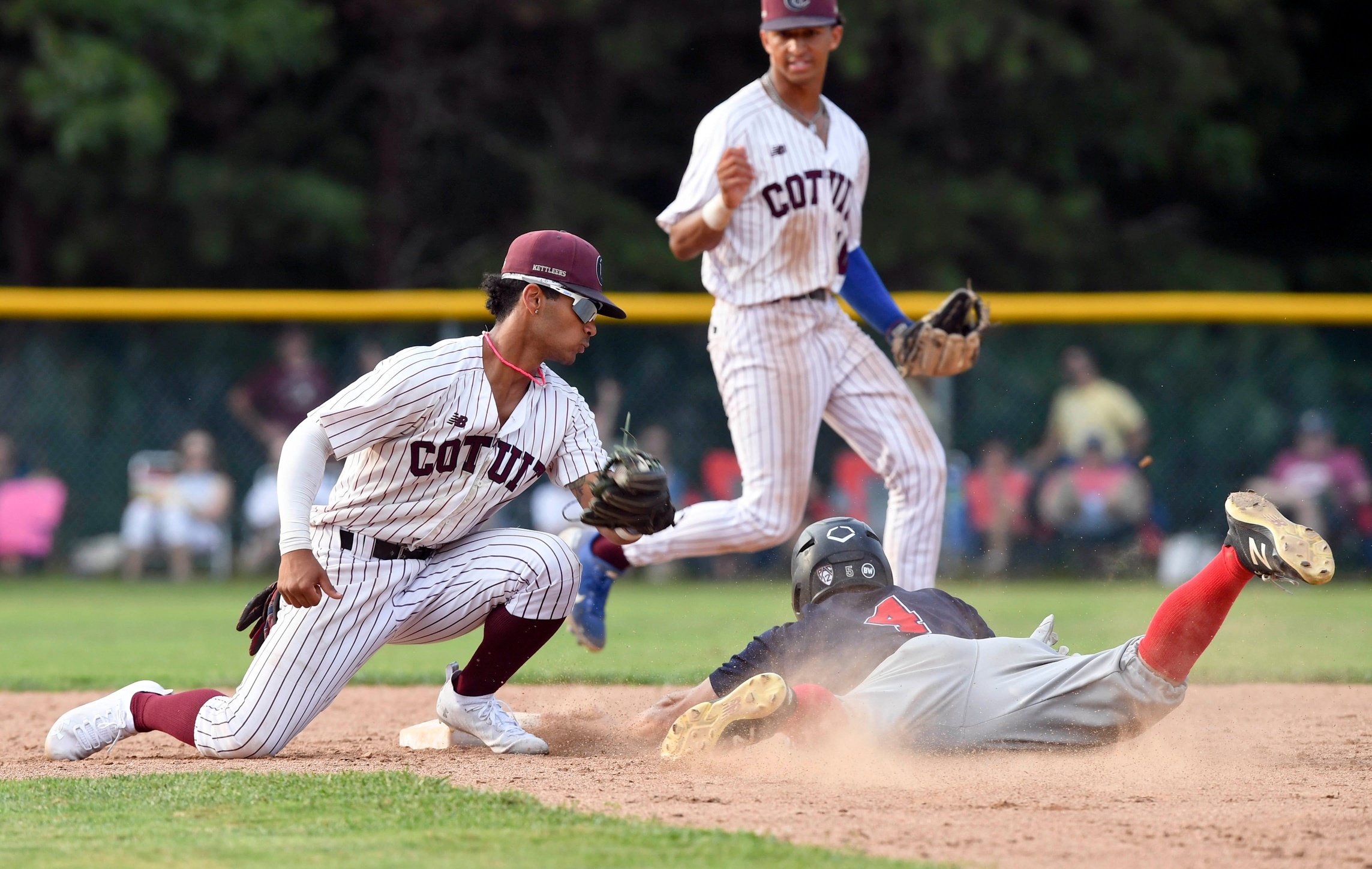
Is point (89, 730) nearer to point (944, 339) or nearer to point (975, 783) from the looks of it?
point (975, 783)

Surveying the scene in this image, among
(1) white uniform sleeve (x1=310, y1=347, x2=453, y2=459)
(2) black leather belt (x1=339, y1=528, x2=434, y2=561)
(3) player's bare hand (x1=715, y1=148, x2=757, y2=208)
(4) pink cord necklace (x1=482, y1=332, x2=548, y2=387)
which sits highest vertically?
(3) player's bare hand (x1=715, y1=148, x2=757, y2=208)

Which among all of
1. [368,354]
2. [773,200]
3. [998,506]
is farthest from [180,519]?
[773,200]

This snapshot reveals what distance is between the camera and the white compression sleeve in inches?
147

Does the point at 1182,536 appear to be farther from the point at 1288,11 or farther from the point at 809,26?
the point at 1288,11

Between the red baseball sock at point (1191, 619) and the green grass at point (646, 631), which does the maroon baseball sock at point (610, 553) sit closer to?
the green grass at point (646, 631)

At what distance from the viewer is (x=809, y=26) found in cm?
498

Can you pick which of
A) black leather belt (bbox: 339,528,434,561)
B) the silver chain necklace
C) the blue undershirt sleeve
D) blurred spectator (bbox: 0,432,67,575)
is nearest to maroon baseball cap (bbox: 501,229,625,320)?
black leather belt (bbox: 339,528,434,561)

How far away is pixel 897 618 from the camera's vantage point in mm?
4074

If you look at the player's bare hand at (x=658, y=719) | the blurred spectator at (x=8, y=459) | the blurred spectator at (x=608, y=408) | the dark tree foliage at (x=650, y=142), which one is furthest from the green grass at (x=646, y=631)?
the dark tree foliage at (x=650, y=142)

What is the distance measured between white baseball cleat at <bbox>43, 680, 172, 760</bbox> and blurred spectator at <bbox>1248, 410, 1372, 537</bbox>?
8149 millimetres

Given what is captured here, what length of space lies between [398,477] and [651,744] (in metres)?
1.01

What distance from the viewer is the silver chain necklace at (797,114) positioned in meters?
5.14

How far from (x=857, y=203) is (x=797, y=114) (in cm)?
36

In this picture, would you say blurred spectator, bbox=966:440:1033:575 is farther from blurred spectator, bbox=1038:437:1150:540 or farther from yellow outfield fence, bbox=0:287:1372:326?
yellow outfield fence, bbox=0:287:1372:326
